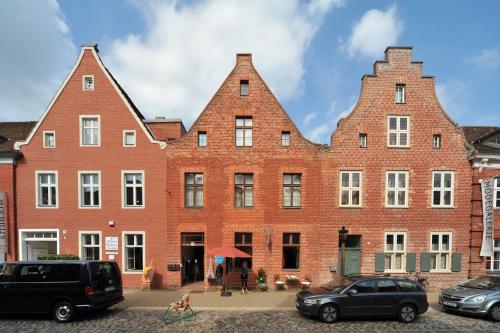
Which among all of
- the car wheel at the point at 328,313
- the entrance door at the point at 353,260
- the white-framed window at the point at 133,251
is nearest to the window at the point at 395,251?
the entrance door at the point at 353,260

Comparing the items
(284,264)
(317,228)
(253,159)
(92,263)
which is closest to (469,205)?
(317,228)

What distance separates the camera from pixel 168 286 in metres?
14.8

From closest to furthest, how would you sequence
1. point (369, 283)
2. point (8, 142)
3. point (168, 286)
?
point (369, 283) < point (168, 286) < point (8, 142)

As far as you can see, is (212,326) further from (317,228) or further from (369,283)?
(317,228)

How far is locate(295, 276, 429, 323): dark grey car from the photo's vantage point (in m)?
9.80

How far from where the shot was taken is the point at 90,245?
15.2 m

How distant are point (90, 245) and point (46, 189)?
13.0 feet

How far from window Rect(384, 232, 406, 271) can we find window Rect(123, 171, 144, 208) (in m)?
13.6

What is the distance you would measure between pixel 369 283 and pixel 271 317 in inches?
152

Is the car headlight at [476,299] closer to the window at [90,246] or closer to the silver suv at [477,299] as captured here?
the silver suv at [477,299]

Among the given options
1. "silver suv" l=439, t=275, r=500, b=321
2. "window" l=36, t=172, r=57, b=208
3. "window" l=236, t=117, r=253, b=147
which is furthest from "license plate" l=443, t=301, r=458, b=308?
"window" l=36, t=172, r=57, b=208

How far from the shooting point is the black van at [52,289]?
9.76m

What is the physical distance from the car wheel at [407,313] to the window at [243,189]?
318 inches

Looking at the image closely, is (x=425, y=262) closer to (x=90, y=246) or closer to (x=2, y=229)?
(x=90, y=246)
